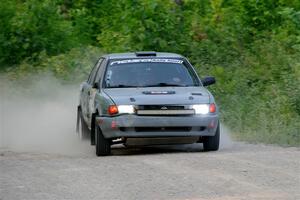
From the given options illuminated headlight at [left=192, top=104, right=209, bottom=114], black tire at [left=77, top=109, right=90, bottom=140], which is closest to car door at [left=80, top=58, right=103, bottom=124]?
black tire at [left=77, top=109, right=90, bottom=140]

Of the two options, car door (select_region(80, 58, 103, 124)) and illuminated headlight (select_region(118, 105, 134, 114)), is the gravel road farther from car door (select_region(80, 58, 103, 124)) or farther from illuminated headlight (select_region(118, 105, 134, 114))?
car door (select_region(80, 58, 103, 124))

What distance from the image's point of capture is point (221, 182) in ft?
35.1

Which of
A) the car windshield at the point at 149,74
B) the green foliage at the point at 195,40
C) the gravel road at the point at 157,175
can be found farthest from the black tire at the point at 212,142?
the green foliage at the point at 195,40

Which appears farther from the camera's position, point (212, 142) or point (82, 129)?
point (82, 129)

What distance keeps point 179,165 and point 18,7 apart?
16.5 m

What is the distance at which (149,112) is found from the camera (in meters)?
13.9

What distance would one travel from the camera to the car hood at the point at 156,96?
1389 centimetres

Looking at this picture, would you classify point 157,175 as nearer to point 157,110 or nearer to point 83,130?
point 157,110

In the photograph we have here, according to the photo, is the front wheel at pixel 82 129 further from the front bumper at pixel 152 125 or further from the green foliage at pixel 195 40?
the green foliage at pixel 195 40

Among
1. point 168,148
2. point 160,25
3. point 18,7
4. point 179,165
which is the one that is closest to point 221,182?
point 179,165

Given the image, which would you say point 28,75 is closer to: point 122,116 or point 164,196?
point 122,116

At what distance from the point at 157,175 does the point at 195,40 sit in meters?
15.3

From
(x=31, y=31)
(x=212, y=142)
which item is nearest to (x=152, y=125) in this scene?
(x=212, y=142)

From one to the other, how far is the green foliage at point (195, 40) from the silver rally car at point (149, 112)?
607cm
